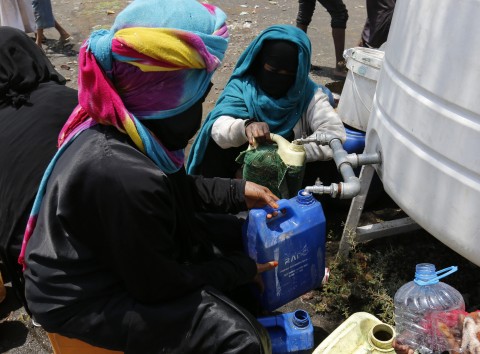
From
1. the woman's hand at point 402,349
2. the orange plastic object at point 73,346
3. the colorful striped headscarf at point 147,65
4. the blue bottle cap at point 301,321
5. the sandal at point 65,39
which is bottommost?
the sandal at point 65,39

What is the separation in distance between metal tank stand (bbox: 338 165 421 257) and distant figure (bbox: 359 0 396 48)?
2308 millimetres

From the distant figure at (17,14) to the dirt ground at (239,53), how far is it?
0.39 m

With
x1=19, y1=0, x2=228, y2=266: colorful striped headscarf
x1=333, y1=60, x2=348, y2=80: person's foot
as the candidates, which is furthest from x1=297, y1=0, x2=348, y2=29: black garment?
x1=19, y1=0, x2=228, y2=266: colorful striped headscarf

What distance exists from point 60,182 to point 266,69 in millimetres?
1684

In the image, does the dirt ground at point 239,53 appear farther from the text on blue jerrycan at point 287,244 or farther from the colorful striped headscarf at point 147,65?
the colorful striped headscarf at point 147,65

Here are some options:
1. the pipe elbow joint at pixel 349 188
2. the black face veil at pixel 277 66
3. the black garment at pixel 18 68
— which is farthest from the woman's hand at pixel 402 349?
the black garment at pixel 18 68

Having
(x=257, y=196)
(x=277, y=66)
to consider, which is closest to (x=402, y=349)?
(x=257, y=196)

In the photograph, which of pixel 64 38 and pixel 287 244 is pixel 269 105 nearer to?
pixel 287 244

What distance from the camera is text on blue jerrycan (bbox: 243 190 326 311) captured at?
2182mm

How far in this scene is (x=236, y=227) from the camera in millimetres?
Answer: 2379

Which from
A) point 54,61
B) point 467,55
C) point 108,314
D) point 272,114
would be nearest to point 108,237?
point 108,314

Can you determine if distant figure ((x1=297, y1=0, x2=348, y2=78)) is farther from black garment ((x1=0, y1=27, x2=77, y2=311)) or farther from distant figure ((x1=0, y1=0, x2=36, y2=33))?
distant figure ((x1=0, y1=0, x2=36, y2=33))

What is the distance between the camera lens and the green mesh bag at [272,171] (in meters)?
2.59

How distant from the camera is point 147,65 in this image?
5.06 ft
